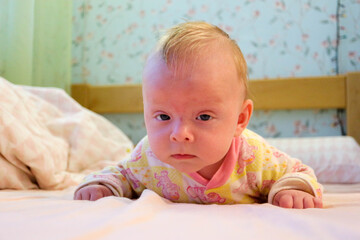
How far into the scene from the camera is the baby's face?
75 centimetres

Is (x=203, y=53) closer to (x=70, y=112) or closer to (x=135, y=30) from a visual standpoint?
(x=70, y=112)

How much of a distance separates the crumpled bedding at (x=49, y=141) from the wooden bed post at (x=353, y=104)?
4.19 ft

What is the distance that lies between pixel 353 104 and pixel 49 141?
1.67 meters

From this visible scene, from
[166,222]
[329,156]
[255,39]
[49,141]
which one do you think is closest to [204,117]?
[166,222]

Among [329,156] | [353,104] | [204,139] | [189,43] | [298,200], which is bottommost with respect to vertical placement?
[329,156]

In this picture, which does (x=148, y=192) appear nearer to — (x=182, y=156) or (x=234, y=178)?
(x=182, y=156)

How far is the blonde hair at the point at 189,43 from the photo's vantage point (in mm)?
765

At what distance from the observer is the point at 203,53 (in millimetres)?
774

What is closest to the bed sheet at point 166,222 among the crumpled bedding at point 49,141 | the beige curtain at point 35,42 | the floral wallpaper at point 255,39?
the crumpled bedding at point 49,141

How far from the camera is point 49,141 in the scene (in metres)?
1.34

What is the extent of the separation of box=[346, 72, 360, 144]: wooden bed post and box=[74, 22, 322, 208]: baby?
4.58ft

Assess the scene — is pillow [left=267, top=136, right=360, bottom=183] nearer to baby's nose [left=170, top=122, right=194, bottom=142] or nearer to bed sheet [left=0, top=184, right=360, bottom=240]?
bed sheet [left=0, top=184, right=360, bottom=240]

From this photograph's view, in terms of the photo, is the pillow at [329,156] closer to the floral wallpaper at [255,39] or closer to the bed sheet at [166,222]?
the floral wallpaper at [255,39]

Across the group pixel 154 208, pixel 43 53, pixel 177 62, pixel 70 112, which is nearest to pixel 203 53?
pixel 177 62
